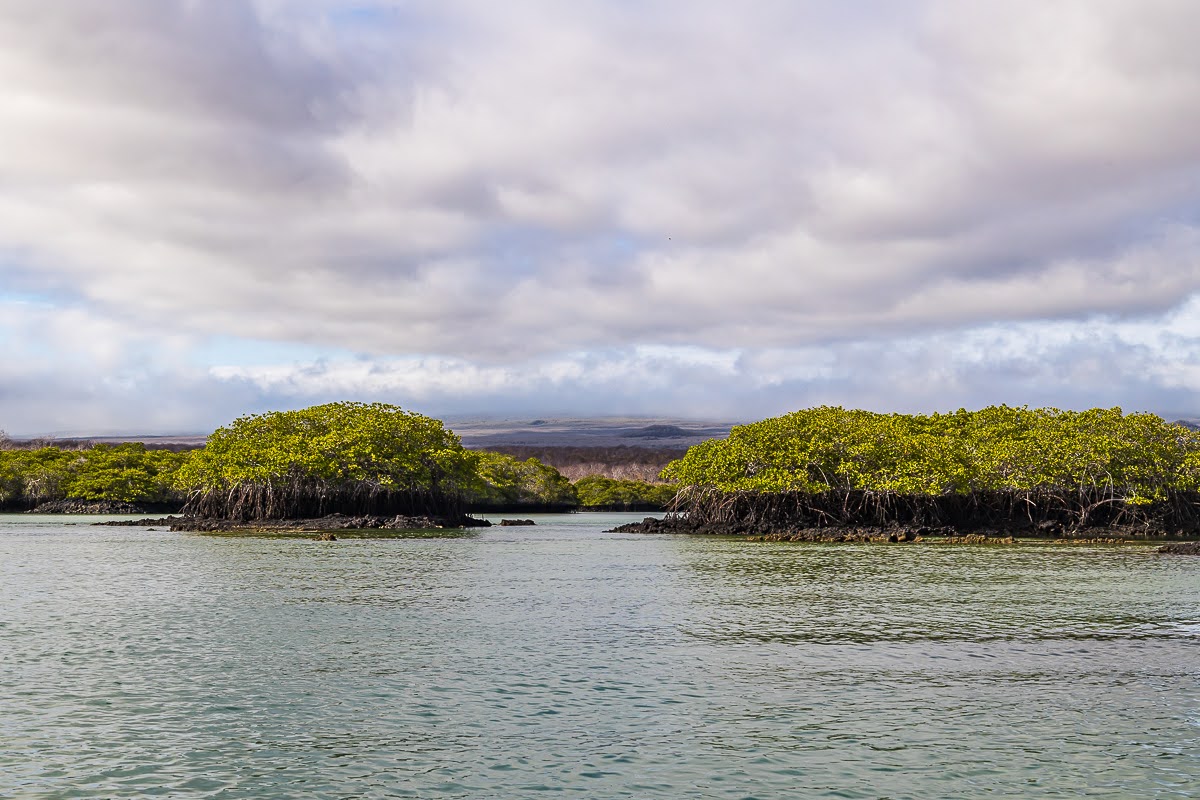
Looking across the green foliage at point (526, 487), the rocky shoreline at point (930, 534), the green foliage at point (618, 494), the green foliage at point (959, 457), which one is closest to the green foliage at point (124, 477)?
the green foliage at point (526, 487)

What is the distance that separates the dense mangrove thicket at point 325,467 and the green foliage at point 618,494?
6647 cm

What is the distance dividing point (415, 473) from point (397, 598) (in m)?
43.7

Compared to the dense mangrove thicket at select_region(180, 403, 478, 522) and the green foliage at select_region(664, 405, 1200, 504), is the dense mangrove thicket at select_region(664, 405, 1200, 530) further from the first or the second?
the dense mangrove thicket at select_region(180, 403, 478, 522)

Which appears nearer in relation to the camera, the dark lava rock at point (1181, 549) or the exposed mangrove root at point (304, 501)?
the dark lava rock at point (1181, 549)

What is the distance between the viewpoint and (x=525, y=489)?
121500 mm

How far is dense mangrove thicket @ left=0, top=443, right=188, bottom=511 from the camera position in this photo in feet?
341

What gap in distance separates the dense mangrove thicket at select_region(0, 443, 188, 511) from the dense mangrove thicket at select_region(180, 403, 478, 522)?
35179 millimetres

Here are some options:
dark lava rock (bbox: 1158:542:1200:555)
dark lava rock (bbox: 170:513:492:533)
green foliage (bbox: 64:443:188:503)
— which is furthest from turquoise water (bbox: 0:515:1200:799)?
green foliage (bbox: 64:443:188:503)

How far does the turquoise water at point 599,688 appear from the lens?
11.4 metres

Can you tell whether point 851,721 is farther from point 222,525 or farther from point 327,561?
point 222,525

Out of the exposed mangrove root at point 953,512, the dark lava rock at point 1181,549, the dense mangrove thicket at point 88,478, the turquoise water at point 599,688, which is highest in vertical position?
the dense mangrove thicket at point 88,478

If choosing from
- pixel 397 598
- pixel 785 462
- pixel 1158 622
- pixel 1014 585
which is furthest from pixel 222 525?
pixel 1158 622

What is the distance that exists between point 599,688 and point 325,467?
53.9 m

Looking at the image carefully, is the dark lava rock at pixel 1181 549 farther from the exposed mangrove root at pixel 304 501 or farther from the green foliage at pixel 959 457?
the exposed mangrove root at pixel 304 501
